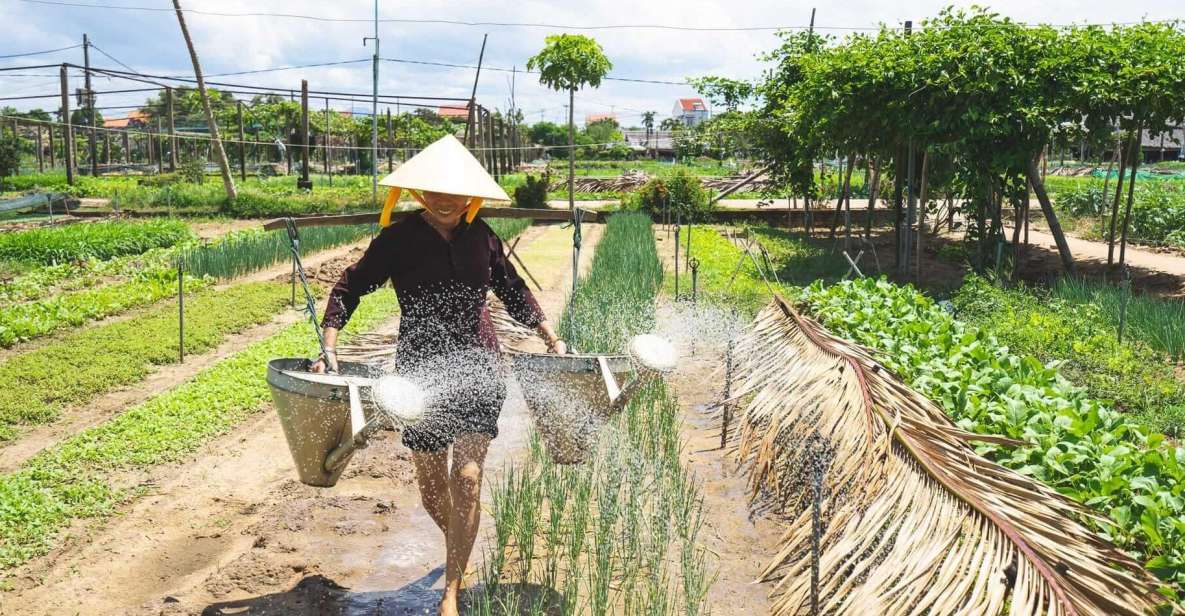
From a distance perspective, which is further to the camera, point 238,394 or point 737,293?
point 737,293

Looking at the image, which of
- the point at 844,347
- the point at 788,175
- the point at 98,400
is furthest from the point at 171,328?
the point at 788,175

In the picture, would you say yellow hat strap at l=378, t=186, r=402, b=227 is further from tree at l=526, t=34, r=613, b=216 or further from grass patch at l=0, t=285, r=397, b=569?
tree at l=526, t=34, r=613, b=216

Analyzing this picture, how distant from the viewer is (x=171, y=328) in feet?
24.0

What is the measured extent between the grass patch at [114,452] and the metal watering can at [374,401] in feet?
3.76

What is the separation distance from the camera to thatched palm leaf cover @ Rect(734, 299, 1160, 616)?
218 cm

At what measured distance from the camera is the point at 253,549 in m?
3.34

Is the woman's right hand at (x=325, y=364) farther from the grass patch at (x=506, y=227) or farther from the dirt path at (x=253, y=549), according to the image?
the grass patch at (x=506, y=227)

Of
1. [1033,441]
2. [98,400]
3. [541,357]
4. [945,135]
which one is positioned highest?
[945,135]

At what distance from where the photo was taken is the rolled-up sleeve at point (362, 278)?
9.44 feet

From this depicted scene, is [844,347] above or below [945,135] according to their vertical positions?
below

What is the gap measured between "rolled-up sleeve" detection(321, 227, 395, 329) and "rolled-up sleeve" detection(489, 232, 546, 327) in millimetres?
324

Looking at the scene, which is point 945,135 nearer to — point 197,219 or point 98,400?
point 98,400

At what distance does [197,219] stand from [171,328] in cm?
1155

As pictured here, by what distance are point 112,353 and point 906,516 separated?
5587mm
